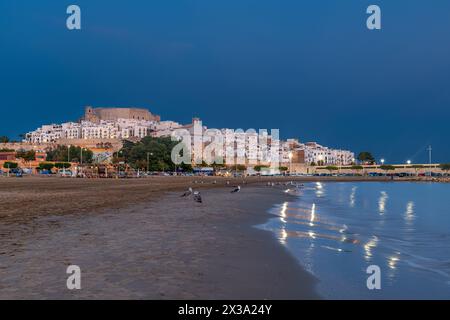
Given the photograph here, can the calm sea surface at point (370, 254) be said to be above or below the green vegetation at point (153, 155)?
below

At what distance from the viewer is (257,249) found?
1060cm

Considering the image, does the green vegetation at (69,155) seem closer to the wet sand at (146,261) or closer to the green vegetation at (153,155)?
the green vegetation at (153,155)

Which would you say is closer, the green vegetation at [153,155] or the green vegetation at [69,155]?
the green vegetation at [153,155]

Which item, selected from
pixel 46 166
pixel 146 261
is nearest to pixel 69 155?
pixel 46 166

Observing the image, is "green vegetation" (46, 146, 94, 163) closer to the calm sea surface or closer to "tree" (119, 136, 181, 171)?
"tree" (119, 136, 181, 171)

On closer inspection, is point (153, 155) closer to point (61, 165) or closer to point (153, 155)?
point (153, 155)

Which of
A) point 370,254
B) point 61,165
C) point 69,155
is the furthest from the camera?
point 69,155

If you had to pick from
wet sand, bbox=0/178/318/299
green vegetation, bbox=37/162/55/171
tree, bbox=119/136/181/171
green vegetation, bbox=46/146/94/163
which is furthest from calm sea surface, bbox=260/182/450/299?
green vegetation, bbox=46/146/94/163

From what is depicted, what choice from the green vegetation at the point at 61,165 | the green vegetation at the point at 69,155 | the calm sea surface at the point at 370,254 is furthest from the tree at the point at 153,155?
the calm sea surface at the point at 370,254

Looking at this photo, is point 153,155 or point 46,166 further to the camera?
point 46,166

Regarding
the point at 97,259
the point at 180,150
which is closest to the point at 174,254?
the point at 97,259

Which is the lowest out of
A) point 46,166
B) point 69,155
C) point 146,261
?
point 146,261
